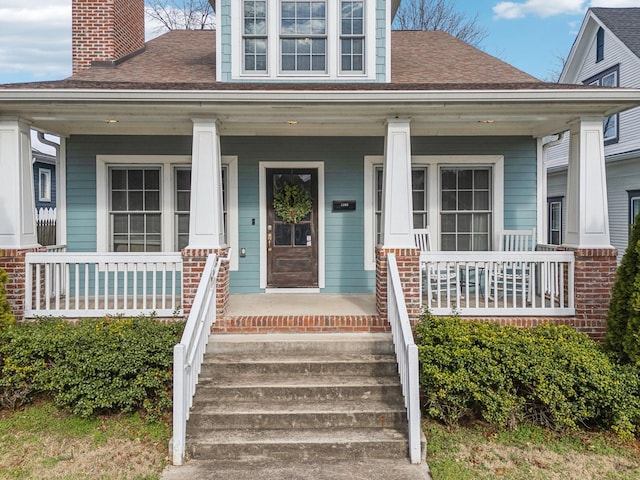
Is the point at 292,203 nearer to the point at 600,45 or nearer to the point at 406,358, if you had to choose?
the point at 406,358

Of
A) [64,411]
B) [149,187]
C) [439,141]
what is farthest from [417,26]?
[64,411]

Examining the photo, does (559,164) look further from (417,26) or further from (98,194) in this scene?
(98,194)

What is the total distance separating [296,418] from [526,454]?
6.47ft

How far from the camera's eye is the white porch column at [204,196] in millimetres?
5465

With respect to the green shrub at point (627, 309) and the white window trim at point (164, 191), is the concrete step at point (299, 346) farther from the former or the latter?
the white window trim at point (164, 191)

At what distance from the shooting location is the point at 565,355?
4.38 m

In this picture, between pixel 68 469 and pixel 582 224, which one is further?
pixel 582 224

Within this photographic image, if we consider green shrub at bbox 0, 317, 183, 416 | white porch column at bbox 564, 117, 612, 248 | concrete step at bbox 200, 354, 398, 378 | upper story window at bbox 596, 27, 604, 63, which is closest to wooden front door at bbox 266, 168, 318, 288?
concrete step at bbox 200, 354, 398, 378

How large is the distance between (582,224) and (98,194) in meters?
6.71

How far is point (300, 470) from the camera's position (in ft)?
12.2

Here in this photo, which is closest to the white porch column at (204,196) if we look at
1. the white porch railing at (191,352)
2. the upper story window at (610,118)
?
the white porch railing at (191,352)

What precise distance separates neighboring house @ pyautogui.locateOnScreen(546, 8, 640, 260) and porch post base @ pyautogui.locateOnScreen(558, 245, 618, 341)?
6189 millimetres

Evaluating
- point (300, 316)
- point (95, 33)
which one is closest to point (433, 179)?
point (300, 316)

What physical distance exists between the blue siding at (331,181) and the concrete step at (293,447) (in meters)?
3.53
